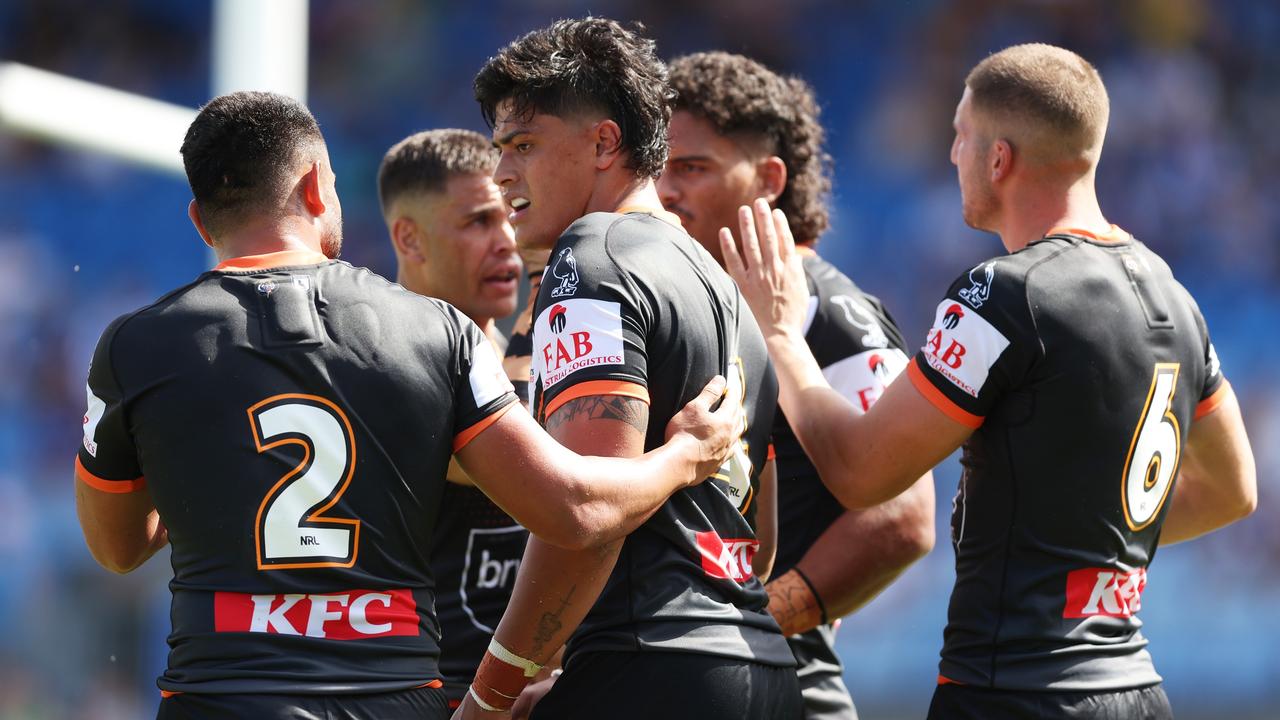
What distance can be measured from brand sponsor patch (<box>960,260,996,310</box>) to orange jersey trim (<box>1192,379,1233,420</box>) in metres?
0.95

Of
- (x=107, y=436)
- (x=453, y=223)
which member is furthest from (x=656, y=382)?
(x=453, y=223)

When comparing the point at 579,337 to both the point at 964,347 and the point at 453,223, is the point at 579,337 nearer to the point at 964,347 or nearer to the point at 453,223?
the point at 964,347

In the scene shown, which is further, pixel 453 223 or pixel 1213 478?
pixel 453 223

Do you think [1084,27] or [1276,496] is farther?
[1084,27]

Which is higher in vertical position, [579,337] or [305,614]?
[579,337]

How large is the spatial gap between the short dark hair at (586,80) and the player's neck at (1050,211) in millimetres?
1158

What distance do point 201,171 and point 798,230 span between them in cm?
293

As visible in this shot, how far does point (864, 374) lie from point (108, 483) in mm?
2633

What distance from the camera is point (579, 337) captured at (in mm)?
3449

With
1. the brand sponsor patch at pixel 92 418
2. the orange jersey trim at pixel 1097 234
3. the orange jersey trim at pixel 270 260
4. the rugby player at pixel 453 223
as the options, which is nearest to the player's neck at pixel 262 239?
the orange jersey trim at pixel 270 260

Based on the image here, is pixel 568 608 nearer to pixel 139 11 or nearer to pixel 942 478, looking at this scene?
pixel 942 478

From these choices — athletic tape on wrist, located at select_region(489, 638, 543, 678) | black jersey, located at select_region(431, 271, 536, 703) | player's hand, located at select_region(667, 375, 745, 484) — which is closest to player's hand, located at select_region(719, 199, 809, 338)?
player's hand, located at select_region(667, 375, 745, 484)

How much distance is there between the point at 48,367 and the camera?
13812 millimetres

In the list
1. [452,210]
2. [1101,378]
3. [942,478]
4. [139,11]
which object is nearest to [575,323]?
[1101,378]
